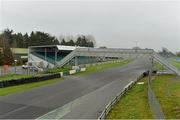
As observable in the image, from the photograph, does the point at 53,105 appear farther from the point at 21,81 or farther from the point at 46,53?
the point at 46,53

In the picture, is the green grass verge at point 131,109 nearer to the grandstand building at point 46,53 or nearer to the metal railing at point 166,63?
the metal railing at point 166,63

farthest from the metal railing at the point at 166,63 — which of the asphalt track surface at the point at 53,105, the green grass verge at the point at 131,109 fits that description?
the green grass verge at the point at 131,109

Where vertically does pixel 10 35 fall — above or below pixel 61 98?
above

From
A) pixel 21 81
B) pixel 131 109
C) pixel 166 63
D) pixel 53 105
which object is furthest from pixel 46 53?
pixel 131 109

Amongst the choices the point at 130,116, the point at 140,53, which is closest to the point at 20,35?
the point at 140,53

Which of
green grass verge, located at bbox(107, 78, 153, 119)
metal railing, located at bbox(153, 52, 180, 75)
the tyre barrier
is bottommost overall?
green grass verge, located at bbox(107, 78, 153, 119)

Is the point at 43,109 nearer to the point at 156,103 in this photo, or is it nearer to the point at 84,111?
the point at 84,111

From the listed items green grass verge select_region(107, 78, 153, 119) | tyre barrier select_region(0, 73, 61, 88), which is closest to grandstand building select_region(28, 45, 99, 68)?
tyre barrier select_region(0, 73, 61, 88)

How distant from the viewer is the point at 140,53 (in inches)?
2707

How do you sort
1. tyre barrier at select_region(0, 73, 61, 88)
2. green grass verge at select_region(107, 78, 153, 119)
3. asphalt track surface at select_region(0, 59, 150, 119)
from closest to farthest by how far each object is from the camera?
green grass verge at select_region(107, 78, 153, 119) < asphalt track surface at select_region(0, 59, 150, 119) < tyre barrier at select_region(0, 73, 61, 88)

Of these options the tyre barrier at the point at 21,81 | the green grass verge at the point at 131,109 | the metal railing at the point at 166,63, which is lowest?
the green grass verge at the point at 131,109

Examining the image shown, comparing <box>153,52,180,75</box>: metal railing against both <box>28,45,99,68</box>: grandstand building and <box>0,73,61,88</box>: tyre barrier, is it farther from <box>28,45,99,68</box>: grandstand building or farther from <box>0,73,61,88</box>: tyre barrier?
<box>28,45,99,68</box>: grandstand building

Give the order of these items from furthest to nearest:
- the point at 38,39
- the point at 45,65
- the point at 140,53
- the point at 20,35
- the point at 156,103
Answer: the point at 20,35
the point at 38,39
the point at 45,65
the point at 140,53
the point at 156,103

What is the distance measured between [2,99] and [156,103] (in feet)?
52.8
